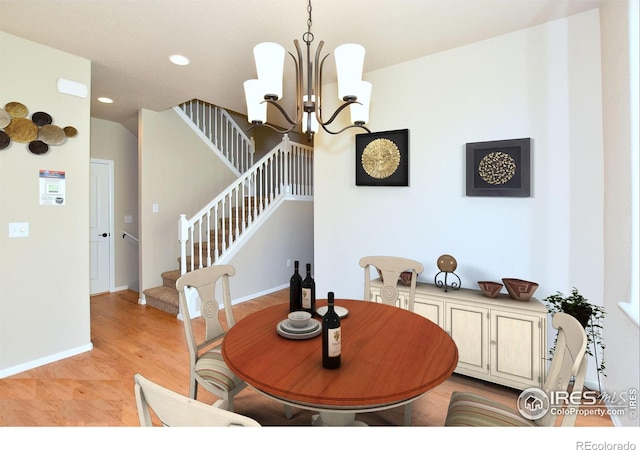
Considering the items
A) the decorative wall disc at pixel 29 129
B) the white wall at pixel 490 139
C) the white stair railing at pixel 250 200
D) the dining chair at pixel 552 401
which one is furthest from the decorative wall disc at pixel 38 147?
the dining chair at pixel 552 401

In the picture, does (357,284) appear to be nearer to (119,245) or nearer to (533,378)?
(533,378)

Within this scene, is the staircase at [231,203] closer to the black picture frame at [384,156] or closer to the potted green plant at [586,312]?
the black picture frame at [384,156]

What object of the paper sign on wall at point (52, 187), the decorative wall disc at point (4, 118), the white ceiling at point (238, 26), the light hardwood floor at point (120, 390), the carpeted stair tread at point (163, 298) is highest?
the white ceiling at point (238, 26)

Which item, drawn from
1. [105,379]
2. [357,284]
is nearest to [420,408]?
[357,284]

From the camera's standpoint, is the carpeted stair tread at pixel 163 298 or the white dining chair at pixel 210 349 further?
the carpeted stair tread at pixel 163 298

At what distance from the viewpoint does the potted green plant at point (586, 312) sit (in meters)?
2.03

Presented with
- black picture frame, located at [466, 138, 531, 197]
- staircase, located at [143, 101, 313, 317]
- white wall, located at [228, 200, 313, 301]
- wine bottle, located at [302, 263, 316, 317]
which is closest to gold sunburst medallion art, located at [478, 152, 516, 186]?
black picture frame, located at [466, 138, 531, 197]

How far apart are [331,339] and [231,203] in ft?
14.5

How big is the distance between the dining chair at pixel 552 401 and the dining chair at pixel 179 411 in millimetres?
1077

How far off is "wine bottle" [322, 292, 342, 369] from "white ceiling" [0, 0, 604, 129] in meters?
2.04

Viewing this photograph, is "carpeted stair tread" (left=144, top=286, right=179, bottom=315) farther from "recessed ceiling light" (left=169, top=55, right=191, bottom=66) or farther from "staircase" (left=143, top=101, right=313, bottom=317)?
"recessed ceiling light" (left=169, top=55, right=191, bottom=66)

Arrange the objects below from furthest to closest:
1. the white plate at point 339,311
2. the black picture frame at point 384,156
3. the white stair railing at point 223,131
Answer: the white stair railing at point 223,131 → the black picture frame at point 384,156 → the white plate at point 339,311

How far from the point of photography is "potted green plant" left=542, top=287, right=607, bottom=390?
2.03m

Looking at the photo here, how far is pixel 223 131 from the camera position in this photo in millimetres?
5738
